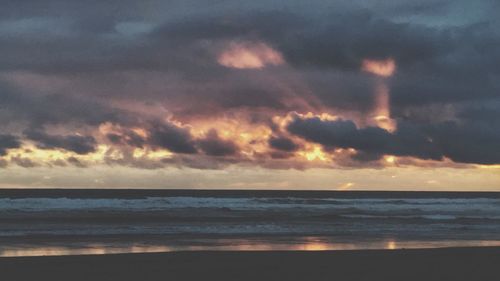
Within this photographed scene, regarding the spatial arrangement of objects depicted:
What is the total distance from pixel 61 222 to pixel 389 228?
17.5 m

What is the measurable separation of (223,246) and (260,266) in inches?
272

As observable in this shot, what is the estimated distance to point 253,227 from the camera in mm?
32719

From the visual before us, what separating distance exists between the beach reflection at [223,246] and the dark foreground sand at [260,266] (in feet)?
7.56

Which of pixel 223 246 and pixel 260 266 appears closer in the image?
pixel 260 266

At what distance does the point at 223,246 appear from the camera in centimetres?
2264

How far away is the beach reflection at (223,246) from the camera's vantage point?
2022cm

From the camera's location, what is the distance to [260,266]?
15.9 m

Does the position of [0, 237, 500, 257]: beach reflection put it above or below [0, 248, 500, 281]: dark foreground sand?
below

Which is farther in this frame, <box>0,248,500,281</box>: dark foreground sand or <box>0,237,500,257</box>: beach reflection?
<box>0,237,500,257</box>: beach reflection

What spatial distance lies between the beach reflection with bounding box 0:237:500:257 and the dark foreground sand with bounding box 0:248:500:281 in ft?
7.56

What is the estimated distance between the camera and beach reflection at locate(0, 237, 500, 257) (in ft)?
66.3

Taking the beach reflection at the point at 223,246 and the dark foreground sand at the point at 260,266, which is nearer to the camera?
the dark foreground sand at the point at 260,266

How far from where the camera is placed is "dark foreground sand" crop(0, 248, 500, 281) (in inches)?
555

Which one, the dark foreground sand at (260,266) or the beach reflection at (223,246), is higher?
the dark foreground sand at (260,266)
